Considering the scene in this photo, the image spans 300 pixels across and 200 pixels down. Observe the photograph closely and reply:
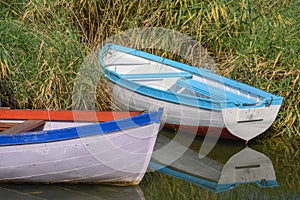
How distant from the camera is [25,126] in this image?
668 cm

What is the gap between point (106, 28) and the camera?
8781 millimetres

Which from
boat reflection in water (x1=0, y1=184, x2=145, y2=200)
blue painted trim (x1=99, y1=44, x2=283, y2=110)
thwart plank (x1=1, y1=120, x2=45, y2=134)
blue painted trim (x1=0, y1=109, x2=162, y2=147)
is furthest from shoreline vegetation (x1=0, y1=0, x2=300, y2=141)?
blue painted trim (x1=0, y1=109, x2=162, y2=147)

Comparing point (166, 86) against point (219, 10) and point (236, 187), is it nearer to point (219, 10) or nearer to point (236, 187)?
point (219, 10)

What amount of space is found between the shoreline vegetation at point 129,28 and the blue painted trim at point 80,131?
1.67 meters

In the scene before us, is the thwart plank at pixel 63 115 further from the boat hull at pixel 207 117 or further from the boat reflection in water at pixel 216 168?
the boat hull at pixel 207 117

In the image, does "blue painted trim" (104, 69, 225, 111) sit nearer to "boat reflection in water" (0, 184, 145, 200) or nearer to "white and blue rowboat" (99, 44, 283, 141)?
"white and blue rowboat" (99, 44, 283, 141)

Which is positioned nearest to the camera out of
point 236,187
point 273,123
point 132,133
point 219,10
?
point 132,133

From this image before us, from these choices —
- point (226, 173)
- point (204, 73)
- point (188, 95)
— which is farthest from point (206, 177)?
point (204, 73)

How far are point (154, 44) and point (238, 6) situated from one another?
113 centimetres

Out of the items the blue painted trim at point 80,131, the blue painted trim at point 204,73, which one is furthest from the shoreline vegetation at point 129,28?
the blue painted trim at point 80,131

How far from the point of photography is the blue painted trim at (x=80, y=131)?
5.87 m

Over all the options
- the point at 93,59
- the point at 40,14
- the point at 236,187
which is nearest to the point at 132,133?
the point at 236,187

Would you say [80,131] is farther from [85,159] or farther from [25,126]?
[25,126]

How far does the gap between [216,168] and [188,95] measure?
3.70 feet
